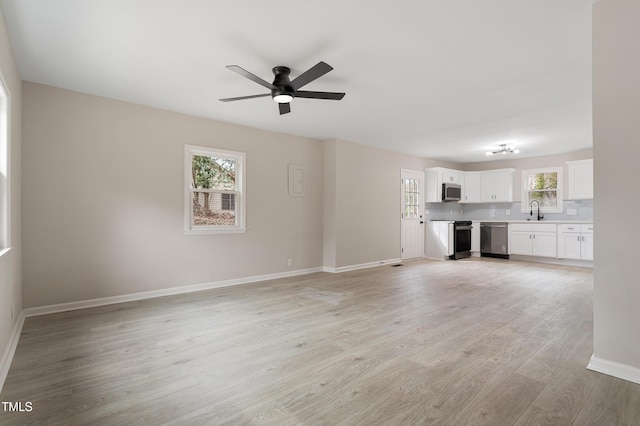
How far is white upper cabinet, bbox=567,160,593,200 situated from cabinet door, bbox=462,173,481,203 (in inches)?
79.3

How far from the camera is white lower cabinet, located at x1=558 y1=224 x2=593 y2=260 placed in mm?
6727

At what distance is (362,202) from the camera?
6.68 meters

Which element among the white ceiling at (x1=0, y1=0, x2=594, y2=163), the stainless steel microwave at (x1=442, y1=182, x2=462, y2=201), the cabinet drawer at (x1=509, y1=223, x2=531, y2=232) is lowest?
the cabinet drawer at (x1=509, y1=223, x2=531, y2=232)

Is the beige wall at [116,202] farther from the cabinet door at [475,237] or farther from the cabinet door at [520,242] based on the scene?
the cabinet door at [520,242]

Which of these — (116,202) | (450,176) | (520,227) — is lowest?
(520,227)

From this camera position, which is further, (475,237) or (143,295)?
(475,237)

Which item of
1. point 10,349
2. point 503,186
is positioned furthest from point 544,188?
point 10,349

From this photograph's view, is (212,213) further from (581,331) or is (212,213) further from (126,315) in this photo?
(581,331)

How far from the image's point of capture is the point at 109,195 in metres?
4.04

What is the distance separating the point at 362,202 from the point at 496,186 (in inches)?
167

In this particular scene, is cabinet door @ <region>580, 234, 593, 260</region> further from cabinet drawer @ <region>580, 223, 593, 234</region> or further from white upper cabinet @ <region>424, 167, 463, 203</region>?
white upper cabinet @ <region>424, 167, 463, 203</region>

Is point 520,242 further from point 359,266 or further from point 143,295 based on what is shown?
point 143,295

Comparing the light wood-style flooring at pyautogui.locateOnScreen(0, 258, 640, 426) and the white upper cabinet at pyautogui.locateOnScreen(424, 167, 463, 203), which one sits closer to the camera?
the light wood-style flooring at pyautogui.locateOnScreen(0, 258, 640, 426)

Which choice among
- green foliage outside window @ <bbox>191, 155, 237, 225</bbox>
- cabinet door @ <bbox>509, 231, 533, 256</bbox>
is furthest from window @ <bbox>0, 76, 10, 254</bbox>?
cabinet door @ <bbox>509, 231, 533, 256</bbox>
